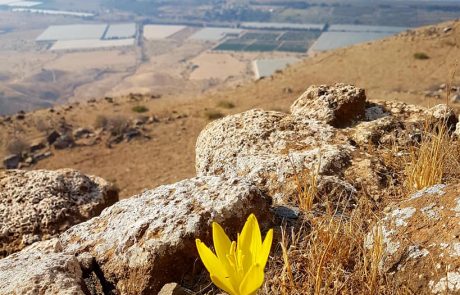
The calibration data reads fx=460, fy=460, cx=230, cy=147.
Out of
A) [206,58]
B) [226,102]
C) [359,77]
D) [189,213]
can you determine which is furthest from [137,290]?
[206,58]

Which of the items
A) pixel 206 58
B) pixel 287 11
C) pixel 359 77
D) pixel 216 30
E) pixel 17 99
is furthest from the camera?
pixel 287 11

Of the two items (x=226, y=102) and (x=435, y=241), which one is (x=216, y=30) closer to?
(x=226, y=102)

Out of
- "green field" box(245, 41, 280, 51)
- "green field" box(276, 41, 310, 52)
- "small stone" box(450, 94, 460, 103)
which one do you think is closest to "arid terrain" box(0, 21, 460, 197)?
"small stone" box(450, 94, 460, 103)

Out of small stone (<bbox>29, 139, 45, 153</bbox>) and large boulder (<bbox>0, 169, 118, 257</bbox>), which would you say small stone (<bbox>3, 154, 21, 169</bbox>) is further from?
large boulder (<bbox>0, 169, 118, 257</bbox>)

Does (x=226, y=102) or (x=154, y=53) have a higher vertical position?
(x=226, y=102)

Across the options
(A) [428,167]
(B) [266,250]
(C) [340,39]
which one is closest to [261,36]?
(C) [340,39]

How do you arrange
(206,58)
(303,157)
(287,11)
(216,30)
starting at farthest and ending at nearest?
1. (287,11)
2. (216,30)
3. (206,58)
4. (303,157)
